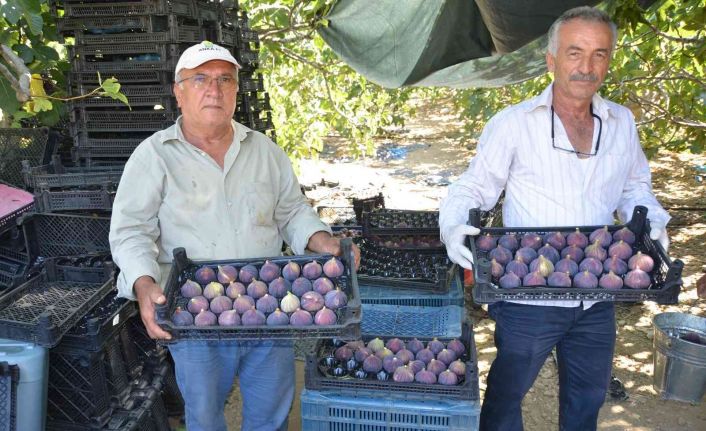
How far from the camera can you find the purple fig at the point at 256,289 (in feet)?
7.13

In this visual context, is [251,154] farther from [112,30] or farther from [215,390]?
[112,30]

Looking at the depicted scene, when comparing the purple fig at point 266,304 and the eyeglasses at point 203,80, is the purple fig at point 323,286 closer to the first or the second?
the purple fig at point 266,304

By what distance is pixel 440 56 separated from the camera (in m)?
3.88

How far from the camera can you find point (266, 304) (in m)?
2.10

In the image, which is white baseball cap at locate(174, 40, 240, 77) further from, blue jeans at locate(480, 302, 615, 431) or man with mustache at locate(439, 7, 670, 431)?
blue jeans at locate(480, 302, 615, 431)

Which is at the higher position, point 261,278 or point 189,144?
point 189,144

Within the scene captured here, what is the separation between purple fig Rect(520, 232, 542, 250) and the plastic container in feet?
6.65

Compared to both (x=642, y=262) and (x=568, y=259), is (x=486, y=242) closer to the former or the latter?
(x=568, y=259)

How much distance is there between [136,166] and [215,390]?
92cm

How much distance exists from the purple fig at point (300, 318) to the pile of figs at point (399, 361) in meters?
0.71

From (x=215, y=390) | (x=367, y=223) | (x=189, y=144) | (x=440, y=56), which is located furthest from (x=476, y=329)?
(x=189, y=144)

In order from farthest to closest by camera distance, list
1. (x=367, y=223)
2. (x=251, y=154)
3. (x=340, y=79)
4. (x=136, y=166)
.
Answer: (x=340, y=79), (x=367, y=223), (x=251, y=154), (x=136, y=166)

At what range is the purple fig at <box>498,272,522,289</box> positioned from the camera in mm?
2123

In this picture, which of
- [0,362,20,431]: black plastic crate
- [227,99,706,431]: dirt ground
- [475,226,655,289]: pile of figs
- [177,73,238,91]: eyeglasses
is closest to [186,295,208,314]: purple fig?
[177,73,238,91]: eyeglasses
